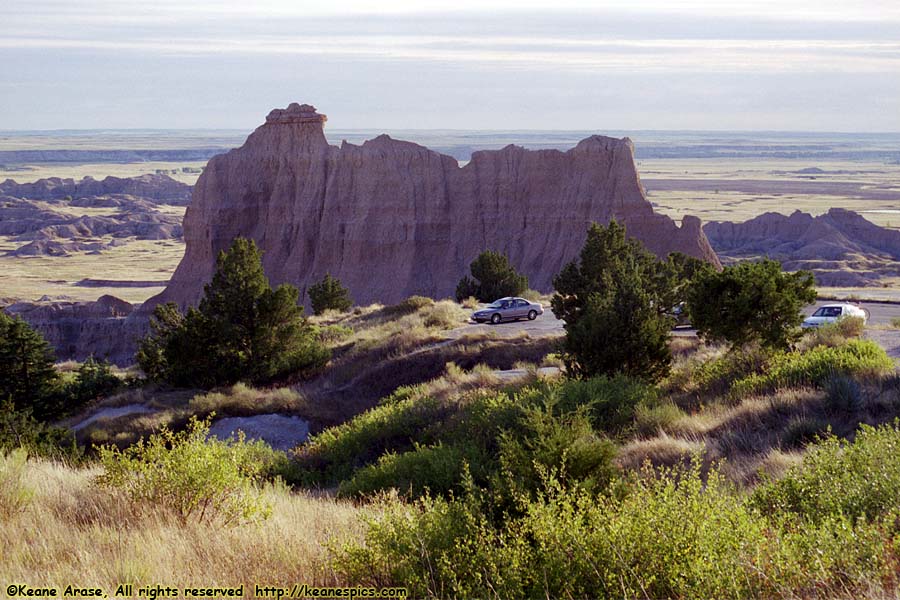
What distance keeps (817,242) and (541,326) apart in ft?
240

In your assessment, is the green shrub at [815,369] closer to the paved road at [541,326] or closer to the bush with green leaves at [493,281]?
the paved road at [541,326]

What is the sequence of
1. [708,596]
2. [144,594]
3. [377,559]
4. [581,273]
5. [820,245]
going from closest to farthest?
[708,596]
[144,594]
[377,559]
[581,273]
[820,245]

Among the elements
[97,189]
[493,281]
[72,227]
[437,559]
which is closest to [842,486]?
[437,559]

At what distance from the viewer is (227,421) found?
22.8 metres

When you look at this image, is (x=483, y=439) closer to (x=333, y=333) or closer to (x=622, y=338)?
(x=622, y=338)

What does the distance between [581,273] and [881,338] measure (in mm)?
8311

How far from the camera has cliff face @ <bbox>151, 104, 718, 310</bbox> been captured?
6091 centimetres

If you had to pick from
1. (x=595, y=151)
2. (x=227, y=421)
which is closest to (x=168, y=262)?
(x=595, y=151)

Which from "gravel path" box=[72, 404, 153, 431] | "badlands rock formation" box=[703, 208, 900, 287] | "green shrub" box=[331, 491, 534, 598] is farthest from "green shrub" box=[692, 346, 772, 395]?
"badlands rock formation" box=[703, 208, 900, 287]

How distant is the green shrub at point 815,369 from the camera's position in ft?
45.9

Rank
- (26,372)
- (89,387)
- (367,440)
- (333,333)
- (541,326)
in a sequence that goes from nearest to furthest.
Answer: (367,440)
(26,372)
(89,387)
(541,326)
(333,333)

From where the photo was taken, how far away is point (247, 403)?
2353 centimetres

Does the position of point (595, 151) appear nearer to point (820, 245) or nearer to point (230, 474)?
point (820, 245)

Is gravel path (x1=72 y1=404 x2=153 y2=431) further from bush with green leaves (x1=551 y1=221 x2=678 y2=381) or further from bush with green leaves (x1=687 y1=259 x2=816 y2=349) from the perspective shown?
bush with green leaves (x1=687 y1=259 x2=816 y2=349)
